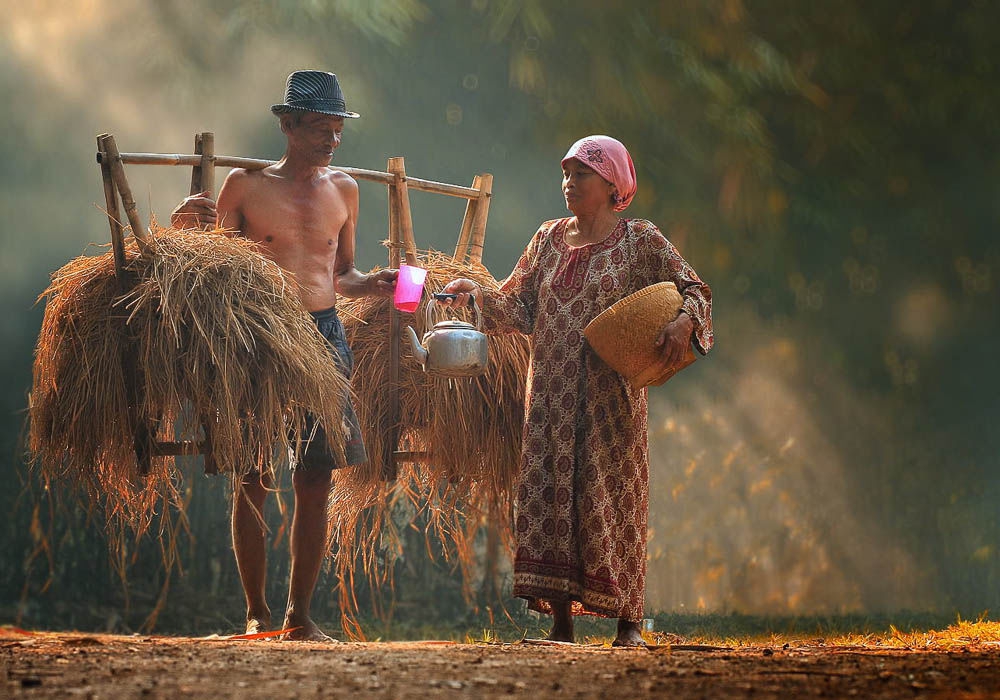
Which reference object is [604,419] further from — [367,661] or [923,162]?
[923,162]

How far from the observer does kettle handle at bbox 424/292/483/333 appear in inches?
161

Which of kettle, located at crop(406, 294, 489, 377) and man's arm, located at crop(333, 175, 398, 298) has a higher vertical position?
man's arm, located at crop(333, 175, 398, 298)

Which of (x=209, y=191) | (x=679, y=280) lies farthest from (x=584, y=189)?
(x=209, y=191)

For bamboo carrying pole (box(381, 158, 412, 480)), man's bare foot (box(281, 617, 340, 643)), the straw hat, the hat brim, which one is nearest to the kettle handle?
bamboo carrying pole (box(381, 158, 412, 480))

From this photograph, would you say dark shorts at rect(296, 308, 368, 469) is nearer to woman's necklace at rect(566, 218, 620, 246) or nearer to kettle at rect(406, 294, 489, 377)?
kettle at rect(406, 294, 489, 377)

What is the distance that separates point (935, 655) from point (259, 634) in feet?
6.53

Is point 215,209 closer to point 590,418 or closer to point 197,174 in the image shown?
point 197,174

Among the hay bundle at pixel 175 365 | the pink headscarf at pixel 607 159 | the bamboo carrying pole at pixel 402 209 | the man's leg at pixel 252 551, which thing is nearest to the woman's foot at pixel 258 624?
the man's leg at pixel 252 551

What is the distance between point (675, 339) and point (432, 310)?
1.01 meters

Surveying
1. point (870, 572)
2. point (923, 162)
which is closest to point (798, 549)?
point (870, 572)

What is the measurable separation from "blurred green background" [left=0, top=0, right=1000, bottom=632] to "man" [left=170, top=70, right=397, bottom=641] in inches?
94.1

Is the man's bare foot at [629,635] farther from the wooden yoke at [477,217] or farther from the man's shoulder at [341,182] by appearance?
the man's shoulder at [341,182]

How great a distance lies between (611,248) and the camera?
4012 millimetres

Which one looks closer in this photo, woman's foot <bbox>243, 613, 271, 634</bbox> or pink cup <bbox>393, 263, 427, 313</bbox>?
woman's foot <bbox>243, 613, 271, 634</bbox>
